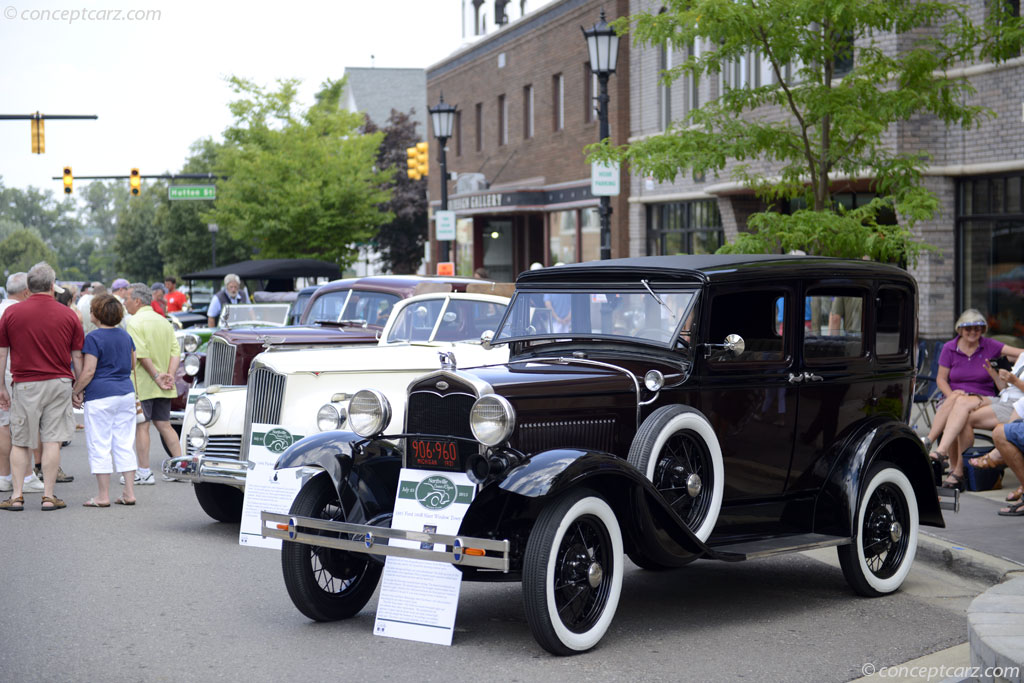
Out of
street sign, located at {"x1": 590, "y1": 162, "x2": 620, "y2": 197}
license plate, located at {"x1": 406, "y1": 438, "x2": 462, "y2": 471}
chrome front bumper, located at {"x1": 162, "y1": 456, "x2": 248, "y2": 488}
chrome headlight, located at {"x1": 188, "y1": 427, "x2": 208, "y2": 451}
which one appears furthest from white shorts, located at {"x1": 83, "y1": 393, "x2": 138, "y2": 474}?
street sign, located at {"x1": 590, "y1": 162, "x2": 620, "y2": 197}

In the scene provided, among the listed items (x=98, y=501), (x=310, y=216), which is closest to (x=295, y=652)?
(x=98, y=501)

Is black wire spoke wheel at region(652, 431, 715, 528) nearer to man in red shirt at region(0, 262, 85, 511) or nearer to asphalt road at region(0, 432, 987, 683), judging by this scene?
asphalt road at region(0, 432, 987, 683)

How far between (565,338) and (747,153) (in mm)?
6035

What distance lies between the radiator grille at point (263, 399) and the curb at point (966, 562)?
473 centimetres

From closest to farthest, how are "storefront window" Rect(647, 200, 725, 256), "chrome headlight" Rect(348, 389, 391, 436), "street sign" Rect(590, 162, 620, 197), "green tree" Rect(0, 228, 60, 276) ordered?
"chrome headlight" Rect(348, 389, 391, 436)
"street sign" Rect(590, 162, 620, 197)
"storefront window" Rect(647, 200, 725, 256)
"green tree" Rect(0, 228, 60, 276)

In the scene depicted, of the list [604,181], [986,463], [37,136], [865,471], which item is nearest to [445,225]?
[604,181]

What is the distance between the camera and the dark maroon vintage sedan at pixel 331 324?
11281 mm

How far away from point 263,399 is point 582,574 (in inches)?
152

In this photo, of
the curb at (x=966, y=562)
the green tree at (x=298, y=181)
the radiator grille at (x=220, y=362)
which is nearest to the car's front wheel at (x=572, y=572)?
the curb at (x=966, y=562)

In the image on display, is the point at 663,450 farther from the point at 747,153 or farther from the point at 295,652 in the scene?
the point at 747,153

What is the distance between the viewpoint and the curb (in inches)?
300

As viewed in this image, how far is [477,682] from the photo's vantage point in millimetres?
5613

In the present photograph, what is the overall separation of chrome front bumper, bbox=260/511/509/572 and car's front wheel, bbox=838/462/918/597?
2.64m

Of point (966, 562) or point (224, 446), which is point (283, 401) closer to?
point (224, 446)
